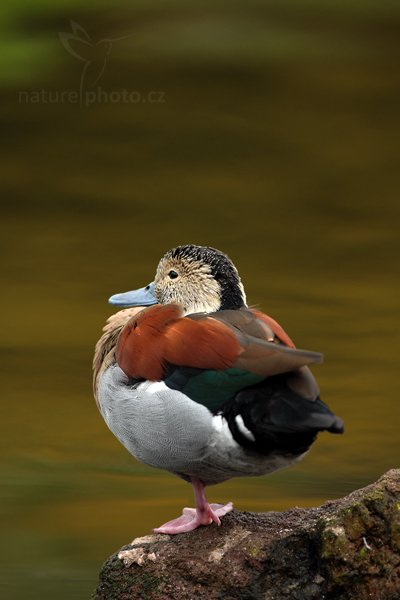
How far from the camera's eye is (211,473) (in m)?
3.10

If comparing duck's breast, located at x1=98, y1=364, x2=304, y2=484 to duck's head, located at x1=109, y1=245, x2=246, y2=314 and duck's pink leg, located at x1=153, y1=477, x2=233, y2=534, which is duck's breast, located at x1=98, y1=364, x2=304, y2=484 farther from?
duck's head, located at x1=109, y1=245, x2=246, y2=314

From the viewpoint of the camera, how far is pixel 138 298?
3.53 m

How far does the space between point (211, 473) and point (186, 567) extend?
22cm

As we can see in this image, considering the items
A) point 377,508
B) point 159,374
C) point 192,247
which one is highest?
point 192,247

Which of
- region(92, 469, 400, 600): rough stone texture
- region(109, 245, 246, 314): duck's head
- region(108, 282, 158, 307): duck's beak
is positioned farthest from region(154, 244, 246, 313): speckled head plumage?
region(92, 469, 400, 600): rough stone texture

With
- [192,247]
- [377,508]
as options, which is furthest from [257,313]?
[377,508]

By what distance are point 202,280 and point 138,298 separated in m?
0.31

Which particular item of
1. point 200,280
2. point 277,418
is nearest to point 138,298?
point 200,280

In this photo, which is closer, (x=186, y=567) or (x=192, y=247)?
(x=186, y=567)

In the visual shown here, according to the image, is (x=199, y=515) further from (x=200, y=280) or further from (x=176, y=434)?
(x=200, y=280)

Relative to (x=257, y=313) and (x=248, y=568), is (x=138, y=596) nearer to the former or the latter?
(x=248, y=568)

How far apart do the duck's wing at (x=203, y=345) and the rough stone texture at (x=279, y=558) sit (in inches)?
14.4

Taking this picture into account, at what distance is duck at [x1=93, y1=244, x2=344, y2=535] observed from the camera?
9.30 feet

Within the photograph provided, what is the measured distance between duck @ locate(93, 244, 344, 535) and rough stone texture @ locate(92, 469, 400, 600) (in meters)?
0.08
